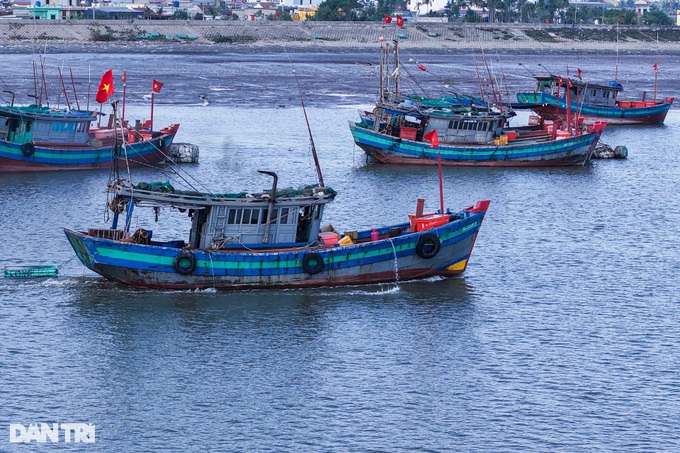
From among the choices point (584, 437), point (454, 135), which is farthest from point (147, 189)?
point (454, 135)

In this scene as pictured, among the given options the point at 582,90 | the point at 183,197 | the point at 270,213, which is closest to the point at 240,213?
the point at 270,213

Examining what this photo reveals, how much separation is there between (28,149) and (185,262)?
25.1 m

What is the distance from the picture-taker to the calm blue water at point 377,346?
28.7 meters

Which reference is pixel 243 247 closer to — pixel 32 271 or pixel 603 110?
pixel 32 271

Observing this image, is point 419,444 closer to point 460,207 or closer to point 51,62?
point 460,207

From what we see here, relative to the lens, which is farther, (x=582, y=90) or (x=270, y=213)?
(x=582, y=90)

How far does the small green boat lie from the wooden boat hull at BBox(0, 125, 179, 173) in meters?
18.6

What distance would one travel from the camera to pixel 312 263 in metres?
38.5

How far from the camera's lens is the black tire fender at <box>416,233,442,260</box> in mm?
39688

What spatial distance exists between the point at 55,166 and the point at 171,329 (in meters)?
28.5

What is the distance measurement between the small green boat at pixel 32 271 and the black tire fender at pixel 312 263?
331 inches

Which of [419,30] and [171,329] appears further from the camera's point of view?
[419,30]

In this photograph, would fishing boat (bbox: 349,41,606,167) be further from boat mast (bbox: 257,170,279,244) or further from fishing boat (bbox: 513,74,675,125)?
boat mast (bbox: 257,170,279,244)

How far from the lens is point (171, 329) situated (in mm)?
35406
